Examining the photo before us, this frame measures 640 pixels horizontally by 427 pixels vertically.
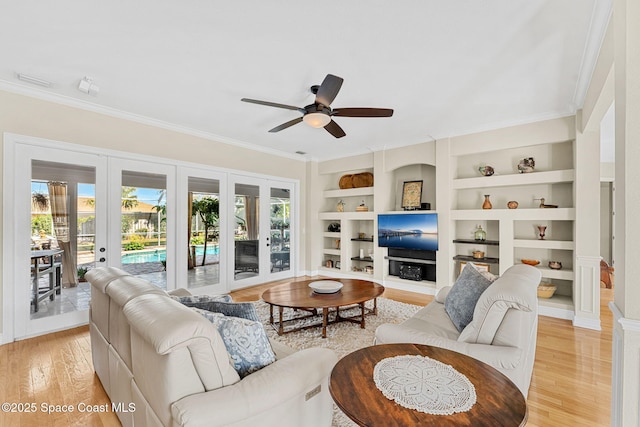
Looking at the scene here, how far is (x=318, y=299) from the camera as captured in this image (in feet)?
10.5

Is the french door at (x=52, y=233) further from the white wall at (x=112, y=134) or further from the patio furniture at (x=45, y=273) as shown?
the white wall at (x=112, y=134)

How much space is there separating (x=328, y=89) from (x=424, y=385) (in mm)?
2328

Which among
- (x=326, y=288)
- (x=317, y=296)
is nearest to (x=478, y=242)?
(x=326, y=288)

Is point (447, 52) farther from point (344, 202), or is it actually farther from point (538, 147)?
point (344, 202)

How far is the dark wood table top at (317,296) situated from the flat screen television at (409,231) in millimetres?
1631

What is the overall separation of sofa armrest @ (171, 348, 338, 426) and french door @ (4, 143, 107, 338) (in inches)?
131

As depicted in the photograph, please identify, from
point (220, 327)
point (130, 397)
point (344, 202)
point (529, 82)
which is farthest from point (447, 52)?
point (344, 202)

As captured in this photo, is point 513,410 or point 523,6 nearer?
point 513,410

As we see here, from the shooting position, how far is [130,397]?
1.63 meters

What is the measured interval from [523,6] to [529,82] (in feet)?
4.42

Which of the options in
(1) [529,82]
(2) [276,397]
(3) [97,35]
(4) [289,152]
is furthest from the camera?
(4) [289,152]

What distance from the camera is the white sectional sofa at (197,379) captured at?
1146mm

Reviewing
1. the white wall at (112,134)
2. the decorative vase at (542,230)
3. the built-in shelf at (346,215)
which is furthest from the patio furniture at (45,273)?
A: the decorative vase at (542,230)

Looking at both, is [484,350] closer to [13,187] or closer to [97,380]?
[97,380]
